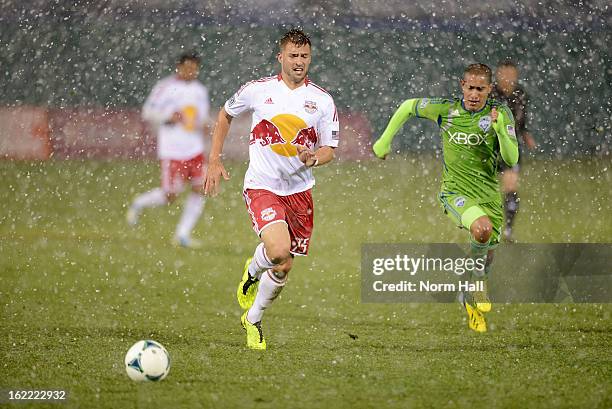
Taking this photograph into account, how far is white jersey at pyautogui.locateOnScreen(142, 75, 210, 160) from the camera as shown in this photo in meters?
11.3

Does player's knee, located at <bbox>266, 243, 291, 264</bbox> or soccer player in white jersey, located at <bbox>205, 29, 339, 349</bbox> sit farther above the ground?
soccer player in white jersey, located at <bbox>205, 29, 339, 349</bbox>

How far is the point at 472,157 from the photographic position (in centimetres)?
732

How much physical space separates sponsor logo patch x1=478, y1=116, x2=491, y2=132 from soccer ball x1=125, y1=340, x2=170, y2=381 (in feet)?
10.0

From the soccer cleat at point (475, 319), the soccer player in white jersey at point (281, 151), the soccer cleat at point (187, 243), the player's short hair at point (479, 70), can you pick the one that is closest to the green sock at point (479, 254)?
the soccer cleat at point (475, 319)

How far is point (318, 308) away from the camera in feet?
25.6

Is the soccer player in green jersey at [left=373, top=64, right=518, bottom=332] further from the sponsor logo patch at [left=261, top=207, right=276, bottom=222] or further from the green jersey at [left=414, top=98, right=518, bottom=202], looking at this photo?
the sponsor logo patch at [left=261, top=207, right=276, bottom=222]

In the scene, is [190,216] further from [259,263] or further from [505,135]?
[505,135]

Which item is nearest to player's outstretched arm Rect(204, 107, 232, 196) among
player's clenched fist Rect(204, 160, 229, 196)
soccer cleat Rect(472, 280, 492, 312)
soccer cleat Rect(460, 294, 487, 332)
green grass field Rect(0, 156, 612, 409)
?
player's clenched fist Rect(204, 160, 229, 196)

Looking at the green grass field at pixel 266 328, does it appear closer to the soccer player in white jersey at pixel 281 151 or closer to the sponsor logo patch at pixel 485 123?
the soccer player in white jersey at pixel 281 151

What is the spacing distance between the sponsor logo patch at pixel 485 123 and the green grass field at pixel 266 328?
1401 mm

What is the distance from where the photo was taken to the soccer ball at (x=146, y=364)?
17.2 feet

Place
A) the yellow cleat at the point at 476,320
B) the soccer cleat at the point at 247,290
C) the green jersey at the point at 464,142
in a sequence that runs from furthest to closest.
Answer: the green jersey at the point at 464,142
the yellow cleat at the point at 476,320
the soccer cleat at the point at 247,290

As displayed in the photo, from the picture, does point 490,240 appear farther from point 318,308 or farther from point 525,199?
point 525,199

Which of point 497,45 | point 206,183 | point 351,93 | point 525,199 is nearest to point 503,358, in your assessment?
point 206,183
